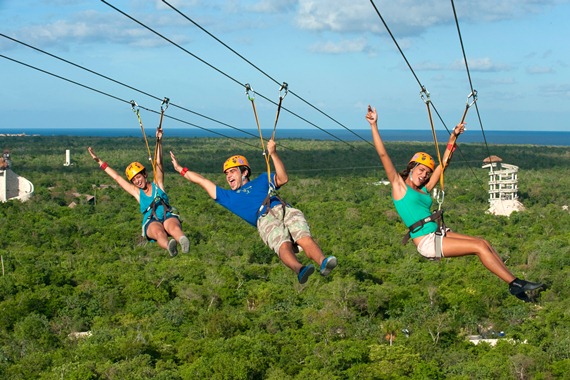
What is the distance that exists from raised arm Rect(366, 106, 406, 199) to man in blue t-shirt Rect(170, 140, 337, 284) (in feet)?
4.13

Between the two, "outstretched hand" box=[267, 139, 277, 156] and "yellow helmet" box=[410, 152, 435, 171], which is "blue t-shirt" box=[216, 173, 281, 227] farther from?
"yellow helmet" box=[410, 152, 435, 171]

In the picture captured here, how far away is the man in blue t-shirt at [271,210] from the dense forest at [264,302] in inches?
409

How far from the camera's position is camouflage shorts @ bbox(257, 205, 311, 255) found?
553 inches

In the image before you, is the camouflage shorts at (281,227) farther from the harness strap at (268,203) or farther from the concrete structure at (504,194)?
Result: the concrete structure at (504,194)

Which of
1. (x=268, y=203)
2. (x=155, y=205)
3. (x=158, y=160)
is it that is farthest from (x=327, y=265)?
(x=155, y=205)

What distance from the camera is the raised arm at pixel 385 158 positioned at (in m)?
12.7

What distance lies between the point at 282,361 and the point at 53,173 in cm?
7939

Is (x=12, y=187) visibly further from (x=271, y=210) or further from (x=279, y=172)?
(x=271, y=210)


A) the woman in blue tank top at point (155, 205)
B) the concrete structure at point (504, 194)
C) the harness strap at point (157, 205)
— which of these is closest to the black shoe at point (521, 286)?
the woman in blue tank top at point (155, 205)

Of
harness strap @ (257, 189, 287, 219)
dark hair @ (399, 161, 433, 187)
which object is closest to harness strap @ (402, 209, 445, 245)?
dark hair @ (399, 161, 433, 187)

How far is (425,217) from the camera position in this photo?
44.4 feet

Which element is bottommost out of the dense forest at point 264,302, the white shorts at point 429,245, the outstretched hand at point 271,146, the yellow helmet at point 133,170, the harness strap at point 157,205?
the dense forest at point 264,302

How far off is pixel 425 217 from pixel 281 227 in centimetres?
190

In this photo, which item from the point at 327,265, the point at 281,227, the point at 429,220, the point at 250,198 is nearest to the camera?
the point at 327,265
